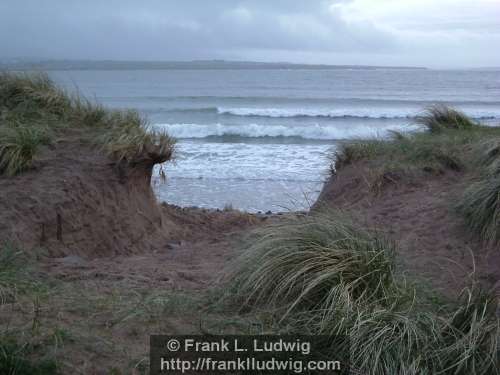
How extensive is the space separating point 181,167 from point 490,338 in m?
13.6

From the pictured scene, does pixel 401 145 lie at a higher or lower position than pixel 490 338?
higher

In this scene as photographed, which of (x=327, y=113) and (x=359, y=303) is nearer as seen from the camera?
(x=359, y=303)

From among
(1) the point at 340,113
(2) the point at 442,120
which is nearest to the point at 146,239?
(2) the point at 442,120

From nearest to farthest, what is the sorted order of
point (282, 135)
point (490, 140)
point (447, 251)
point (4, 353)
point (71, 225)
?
point (4, 353) → point (447, 251) → point (71, 225) → point (490, 140) → point (282, 135)

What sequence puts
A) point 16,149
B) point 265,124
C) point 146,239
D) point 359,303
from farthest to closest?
point 265,124 → point 146,239 → point 16,149 → point 359,303

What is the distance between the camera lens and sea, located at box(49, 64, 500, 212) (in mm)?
14016

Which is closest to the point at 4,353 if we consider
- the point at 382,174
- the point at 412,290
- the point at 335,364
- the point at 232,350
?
the point at 232,350

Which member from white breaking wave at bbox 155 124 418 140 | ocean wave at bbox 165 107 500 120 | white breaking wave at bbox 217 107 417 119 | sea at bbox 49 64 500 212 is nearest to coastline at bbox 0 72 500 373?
sea at bbox 49 64 500 212

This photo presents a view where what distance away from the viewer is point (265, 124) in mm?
29141

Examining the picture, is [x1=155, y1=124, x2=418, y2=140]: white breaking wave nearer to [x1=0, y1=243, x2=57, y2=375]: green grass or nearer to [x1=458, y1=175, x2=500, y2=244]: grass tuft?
[x1=458, y1=175, x2=500, y2=244]: grass tuft

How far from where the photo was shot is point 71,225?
24.5 ft

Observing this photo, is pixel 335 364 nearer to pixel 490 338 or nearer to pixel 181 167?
pixel 490 338

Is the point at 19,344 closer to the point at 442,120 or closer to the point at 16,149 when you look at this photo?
the point at 16,149

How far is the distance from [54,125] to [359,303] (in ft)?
19.1
